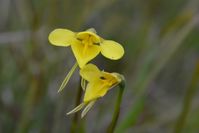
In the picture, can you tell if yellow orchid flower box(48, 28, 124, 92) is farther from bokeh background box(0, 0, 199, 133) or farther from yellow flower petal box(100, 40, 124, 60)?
bokeh background box(0, 0, 199, 133)

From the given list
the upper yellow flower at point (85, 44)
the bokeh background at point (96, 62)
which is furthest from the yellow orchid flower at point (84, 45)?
the bokeh background at point (96, 62)

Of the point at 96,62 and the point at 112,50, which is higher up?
the point at 112,50

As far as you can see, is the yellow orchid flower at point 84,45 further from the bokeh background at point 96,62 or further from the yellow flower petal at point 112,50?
the bokeh background at point 96,62

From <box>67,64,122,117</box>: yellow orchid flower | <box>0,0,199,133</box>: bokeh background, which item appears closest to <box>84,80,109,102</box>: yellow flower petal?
<box>67,64,122,117</box>: yellow orchid flower

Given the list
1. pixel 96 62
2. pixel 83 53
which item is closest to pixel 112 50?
pixel 83 53

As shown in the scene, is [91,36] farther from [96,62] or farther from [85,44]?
[96,62]

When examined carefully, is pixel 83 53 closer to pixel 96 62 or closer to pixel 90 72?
pixel 90 72

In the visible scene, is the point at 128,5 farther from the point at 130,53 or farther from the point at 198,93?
the point at 198,93

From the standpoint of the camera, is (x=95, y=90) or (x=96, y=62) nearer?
(x=95, y=90)
